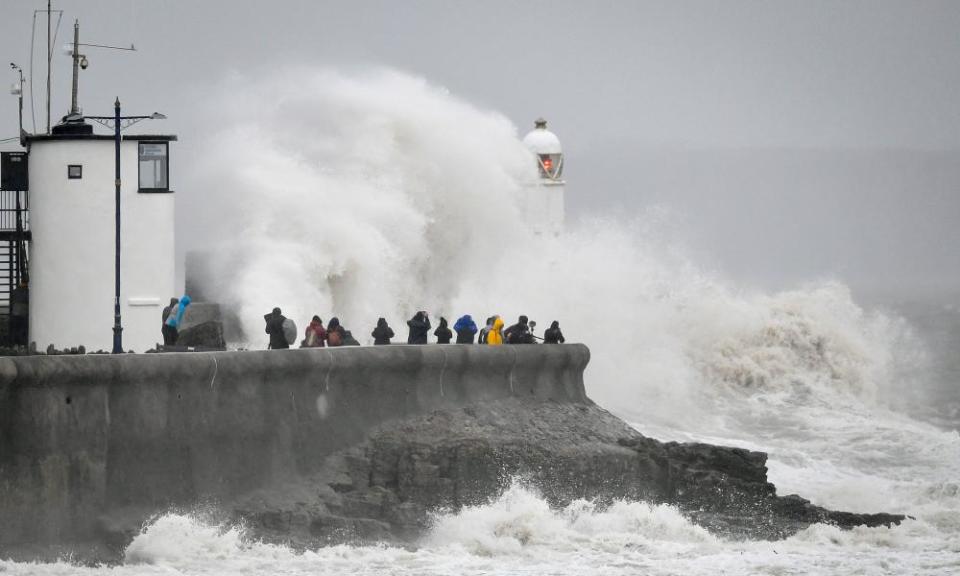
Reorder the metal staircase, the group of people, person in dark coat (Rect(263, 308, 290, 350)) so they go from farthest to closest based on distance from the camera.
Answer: the metal staircase < the group of people < person in dark coat (Rect(263, 308, 290, 350))

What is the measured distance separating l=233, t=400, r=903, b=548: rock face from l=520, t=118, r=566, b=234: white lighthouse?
14.5 metres

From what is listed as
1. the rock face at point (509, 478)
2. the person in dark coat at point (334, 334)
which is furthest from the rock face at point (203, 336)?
the rock face at point (509, 478)

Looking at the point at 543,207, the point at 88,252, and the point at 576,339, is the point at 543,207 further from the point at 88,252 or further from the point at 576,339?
the point at 88,252

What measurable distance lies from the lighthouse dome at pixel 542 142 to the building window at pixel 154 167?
56.9 ft

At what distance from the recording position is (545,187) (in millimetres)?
35281

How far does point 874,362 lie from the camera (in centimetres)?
3397

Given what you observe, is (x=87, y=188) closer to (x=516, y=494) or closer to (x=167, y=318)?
(x=167, y=318)

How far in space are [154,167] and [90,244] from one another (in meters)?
1.03

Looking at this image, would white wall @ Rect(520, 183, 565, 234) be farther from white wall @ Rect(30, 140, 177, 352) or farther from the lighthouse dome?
white wall @ Rect(30, 140, 177, 352)

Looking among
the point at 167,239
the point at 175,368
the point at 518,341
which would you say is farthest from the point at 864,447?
the point at 175,368

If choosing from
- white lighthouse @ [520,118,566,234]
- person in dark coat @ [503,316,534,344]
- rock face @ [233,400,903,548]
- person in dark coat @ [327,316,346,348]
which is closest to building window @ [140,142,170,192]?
person in dark coat @ [327,316,346,348]

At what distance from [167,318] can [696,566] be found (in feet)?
18.1

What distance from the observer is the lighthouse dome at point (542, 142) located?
36.4 meters

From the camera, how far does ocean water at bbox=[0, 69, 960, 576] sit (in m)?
16.8
